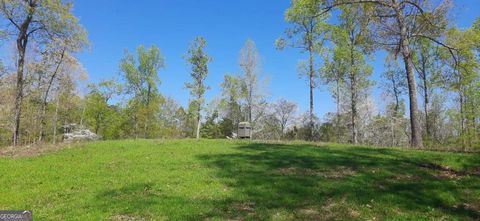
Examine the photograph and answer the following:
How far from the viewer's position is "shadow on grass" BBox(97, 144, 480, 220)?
1103 centimetres

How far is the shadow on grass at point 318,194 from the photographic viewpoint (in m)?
11.0

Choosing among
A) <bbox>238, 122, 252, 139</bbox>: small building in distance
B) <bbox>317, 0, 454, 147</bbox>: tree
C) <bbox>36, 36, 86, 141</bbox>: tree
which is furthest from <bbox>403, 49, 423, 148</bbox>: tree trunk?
<bbox>36, 36, 86, 141</bbox>: tree

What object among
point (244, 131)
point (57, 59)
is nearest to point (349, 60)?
point (244, 131)

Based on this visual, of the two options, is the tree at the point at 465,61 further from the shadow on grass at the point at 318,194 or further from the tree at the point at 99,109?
the tree at the point at 99,109

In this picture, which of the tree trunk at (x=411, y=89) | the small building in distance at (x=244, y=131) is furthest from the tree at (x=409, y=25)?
the small building in distance at (x=244, y=131)

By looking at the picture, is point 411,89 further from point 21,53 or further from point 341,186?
point 21,53

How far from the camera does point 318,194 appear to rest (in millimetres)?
12703

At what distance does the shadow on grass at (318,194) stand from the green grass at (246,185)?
0.03 m

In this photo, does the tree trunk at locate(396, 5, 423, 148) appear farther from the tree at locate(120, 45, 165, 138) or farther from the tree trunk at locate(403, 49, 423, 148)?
the tree at locate(120, 45, 165, 138)

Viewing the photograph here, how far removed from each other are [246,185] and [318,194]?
7.80 ft

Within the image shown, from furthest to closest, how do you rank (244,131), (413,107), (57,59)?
(57,59), (244,131), (413,107)

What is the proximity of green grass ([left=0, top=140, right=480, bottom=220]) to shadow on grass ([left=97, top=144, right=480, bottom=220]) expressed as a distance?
0.03m

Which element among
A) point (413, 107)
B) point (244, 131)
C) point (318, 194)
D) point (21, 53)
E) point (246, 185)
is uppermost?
point (21, 53)

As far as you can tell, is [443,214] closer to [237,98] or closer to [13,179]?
[13,179]
